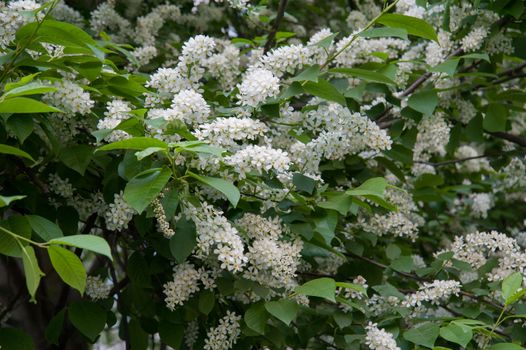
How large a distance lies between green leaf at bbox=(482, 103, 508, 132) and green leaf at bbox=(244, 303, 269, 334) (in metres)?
1.72

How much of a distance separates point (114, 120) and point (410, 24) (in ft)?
3.35

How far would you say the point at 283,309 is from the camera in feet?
7.76

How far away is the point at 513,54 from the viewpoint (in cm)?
360

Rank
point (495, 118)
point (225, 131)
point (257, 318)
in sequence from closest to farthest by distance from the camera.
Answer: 1. point (225, 131)
2. point (257, 318)
3. point (495, 118)

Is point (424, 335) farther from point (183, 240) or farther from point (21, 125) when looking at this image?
point (21, 125)

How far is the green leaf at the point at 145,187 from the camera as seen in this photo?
2002 millimetres

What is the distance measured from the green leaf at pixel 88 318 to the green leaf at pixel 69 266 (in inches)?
30.7

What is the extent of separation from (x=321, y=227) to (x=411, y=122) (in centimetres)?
116

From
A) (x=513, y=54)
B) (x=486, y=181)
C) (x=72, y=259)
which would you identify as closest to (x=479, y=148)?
(x=486, y=181)

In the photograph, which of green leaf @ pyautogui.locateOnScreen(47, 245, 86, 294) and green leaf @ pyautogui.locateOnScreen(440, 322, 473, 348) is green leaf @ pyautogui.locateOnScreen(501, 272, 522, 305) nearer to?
green leaf @ pyautogui.locateOnScreen(440, 322, 473, 348)

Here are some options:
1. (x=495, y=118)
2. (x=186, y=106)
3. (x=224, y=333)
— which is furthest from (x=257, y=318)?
(x=495, y=118)

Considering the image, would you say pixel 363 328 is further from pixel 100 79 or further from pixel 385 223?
pixel 100 79

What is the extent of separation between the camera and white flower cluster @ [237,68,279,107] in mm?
2461

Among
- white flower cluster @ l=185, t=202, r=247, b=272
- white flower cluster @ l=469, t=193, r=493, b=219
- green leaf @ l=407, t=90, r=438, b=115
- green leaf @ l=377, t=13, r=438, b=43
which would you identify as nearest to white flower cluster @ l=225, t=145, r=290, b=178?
white flower cluster @ l=185, t=202, r=247, b=272
